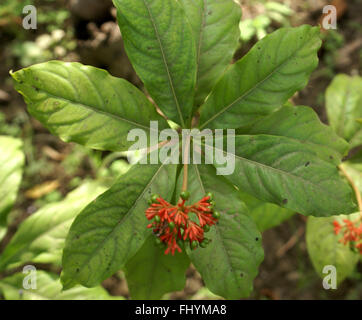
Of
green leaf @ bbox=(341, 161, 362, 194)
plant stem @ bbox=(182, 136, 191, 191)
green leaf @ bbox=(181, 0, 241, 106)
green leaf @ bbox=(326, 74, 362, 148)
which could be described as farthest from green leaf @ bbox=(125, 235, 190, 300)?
green leaf @ bbox=(326, 74, 362, 148)

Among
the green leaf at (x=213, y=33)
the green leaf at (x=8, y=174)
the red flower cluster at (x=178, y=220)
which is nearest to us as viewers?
the red flower cluster at (x=178, y=220)

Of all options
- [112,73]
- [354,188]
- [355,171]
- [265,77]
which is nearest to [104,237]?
[265,77]

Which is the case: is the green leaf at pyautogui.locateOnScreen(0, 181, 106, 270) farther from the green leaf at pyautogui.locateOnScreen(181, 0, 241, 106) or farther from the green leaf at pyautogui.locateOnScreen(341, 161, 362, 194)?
the green leaf at pyautogui.locateOnScreen(341, 161, 362, 194)

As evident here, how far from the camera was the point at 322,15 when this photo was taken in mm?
3318

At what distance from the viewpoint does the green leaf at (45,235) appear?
2.11 m

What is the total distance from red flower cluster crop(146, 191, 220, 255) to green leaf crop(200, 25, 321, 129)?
45 centimetres

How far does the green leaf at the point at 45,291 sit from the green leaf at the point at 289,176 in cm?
125

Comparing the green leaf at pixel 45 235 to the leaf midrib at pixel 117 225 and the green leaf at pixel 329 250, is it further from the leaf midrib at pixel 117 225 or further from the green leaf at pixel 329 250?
the green leaf at pixel 329 250

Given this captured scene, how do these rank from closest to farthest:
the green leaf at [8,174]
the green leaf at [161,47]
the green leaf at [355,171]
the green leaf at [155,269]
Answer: the green leaf at [161,47]
the green leaf at [155,269]
the green leaf at [355,171]
the green leaf at [8,174]

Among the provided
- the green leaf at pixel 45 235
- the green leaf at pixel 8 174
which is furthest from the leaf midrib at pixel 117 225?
the green leaf at pixel 8 174

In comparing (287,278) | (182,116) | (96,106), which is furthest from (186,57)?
(287,278)

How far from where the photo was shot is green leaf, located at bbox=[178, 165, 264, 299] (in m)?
1.46

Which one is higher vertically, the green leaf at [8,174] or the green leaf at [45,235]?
the green leaf at [8,174]

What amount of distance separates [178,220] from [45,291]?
1398 mm
